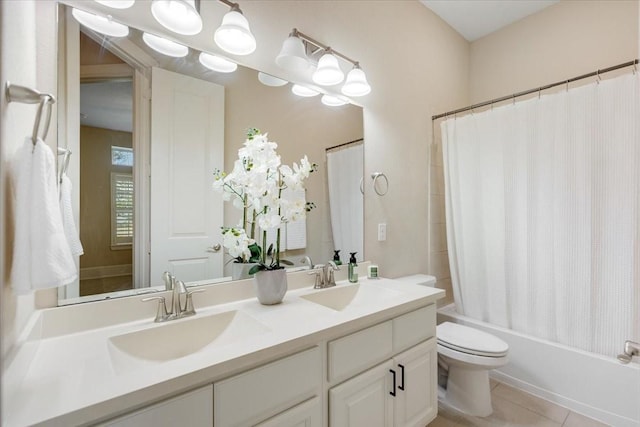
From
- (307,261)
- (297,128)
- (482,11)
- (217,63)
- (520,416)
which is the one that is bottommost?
(520,416)

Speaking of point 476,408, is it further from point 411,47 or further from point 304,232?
point 411,47

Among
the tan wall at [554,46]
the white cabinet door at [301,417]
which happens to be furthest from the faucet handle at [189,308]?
the tan wall at [554,46]

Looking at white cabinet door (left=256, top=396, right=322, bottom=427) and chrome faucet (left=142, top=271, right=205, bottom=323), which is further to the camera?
chrome faucet (left=142, top=271, right=205, bottom=323)

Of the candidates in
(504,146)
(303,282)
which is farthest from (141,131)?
(504,146)

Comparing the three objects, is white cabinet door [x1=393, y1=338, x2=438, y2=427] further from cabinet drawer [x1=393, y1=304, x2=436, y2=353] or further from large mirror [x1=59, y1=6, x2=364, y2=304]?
large mirror [x1=59, y1=6, x2=364, y2=304]

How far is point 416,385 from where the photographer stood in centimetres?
136

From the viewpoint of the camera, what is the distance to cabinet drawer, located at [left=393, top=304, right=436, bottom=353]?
4.19 ft

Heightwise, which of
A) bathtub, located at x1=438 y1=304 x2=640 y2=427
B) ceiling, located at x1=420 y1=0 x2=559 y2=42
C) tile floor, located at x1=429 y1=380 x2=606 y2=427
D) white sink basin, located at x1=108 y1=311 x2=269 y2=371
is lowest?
tile floor, located at x1=429 y1=380 x2=606 y2=427

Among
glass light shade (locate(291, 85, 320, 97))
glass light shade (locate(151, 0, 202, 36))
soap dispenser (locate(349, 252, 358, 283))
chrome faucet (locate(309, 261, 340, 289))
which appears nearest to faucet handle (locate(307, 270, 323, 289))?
chrome faucet (locate(309, 261, 340, 289))

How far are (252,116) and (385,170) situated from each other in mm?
1019

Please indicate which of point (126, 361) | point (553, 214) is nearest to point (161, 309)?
point (126, 361)

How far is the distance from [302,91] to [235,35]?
1.53 feet

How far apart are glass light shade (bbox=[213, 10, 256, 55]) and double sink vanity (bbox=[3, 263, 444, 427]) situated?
107 centimetres

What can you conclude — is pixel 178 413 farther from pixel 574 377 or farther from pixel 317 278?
pixel 574 377
